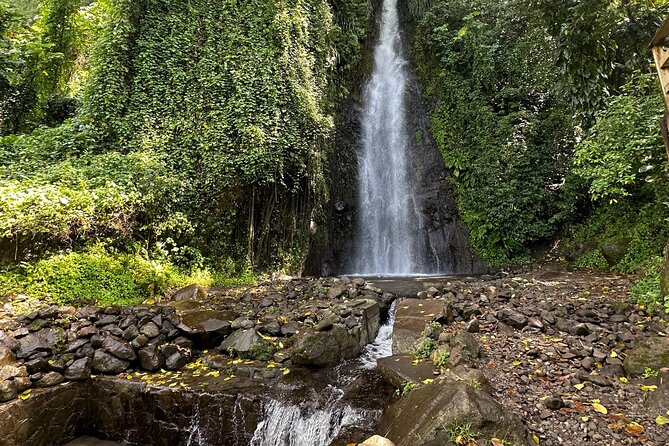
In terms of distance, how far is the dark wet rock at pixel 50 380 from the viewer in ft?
15.3

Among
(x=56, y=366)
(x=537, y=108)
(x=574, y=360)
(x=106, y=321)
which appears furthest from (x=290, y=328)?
(x=537, y=108)

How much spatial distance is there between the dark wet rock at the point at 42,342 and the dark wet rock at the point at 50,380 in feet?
1.28

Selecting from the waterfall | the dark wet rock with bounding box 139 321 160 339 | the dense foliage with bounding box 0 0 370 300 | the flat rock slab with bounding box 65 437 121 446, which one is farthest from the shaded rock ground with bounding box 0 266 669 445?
the waterfall

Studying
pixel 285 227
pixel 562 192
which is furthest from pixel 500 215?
pixel 285 227

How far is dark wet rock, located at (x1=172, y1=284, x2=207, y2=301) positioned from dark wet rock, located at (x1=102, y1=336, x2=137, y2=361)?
224 cm

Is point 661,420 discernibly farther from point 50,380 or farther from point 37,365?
point 37,365

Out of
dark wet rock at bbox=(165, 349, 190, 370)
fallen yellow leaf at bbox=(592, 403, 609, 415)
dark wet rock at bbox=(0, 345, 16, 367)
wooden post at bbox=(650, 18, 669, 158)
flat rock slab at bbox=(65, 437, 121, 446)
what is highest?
wooden post at bbox=(650, 18, 669, 158)

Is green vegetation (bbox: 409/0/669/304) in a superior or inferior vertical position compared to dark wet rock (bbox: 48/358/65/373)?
superior

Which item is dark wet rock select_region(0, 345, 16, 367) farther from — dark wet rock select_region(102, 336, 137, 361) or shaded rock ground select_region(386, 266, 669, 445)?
shaded rock ground select_region(386, 266, 669, 445)

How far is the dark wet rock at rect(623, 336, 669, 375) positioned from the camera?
Result: 12.7ft

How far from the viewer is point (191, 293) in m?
7.70

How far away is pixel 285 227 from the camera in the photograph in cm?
1134

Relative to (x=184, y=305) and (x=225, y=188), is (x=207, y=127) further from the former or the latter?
(x=184, y=305)

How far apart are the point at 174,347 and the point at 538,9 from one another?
11.9m
